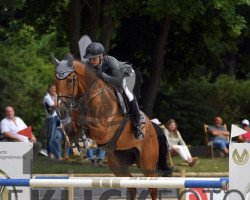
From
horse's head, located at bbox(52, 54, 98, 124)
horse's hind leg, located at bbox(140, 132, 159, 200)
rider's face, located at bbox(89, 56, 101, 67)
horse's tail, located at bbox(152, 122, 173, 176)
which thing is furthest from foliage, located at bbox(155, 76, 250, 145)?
horse's head, located at bbox(52, 54, 98, 124)

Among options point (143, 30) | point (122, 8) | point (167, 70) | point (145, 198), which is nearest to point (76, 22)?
point (122, 8)

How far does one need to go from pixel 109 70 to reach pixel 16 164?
186 centimetres

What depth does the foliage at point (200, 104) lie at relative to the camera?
99.2 ft

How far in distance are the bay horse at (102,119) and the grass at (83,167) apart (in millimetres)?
4668

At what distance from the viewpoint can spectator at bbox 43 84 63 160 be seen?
67.8 ft

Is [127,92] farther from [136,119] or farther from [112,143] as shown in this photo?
[112,143]

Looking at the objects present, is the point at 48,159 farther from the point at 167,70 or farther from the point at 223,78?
the point at 223,78

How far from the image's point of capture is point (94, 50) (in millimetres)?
12688

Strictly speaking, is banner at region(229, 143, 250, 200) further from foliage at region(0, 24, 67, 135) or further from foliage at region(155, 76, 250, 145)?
foliage at region(155, 76, 250, 145)

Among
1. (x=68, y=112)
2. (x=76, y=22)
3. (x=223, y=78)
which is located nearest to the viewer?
(x=68, y=112)

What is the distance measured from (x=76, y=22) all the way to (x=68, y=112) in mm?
10700

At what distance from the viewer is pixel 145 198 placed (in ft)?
45.7

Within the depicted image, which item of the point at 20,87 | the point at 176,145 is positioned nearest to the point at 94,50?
the point at 176,145

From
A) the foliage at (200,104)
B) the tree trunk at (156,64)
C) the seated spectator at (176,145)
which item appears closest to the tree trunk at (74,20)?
the tree trunk at (156,64)
